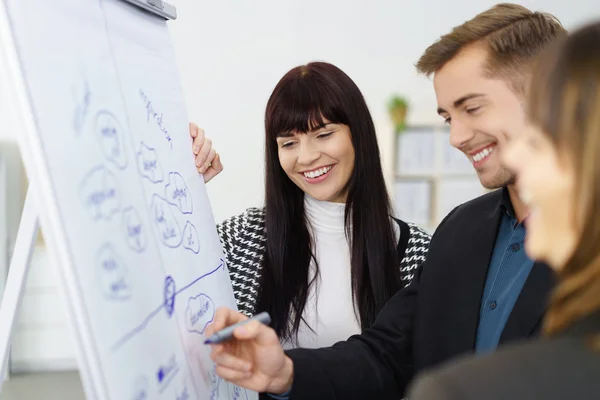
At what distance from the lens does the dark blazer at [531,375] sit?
561 mm

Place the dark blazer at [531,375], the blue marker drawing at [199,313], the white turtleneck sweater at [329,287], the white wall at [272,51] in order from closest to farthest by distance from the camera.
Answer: the dark blazer at [531,375] → the blue marker drawing at [199,313] → the white turtleneck sweater at [329,287] → the white wall at [272,51]

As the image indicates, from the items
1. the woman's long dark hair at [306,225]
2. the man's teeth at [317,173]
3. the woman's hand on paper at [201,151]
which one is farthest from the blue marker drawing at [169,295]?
the man's teeth at [317,173]

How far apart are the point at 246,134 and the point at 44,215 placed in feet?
12.9

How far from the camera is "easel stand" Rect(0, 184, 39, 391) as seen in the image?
118 centimetres

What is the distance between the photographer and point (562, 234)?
622 mm

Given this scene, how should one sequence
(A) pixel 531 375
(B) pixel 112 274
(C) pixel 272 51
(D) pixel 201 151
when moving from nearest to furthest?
1. (A) pixel 531 375
2. (B) pixel 112 274
3. (D) pixel 201 151
4. (C) pixel 272 51

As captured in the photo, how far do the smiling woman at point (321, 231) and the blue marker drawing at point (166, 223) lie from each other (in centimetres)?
76

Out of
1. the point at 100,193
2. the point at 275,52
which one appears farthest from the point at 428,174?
the point at 100,193

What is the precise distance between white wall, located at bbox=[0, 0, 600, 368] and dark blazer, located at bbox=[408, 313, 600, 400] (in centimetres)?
414

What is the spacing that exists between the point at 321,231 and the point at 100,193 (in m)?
1.13

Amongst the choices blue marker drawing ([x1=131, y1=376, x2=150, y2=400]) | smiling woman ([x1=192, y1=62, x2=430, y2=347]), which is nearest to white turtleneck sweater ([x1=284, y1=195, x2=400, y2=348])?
smiling woman ([x1=192, y1=62, x2=430, y2=347])

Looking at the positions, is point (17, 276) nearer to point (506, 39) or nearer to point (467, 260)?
point (467, 260)

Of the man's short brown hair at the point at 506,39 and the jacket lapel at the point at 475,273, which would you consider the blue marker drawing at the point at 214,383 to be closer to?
the jacket lapel at the point at 475,273

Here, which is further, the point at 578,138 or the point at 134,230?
the point at 134,230
